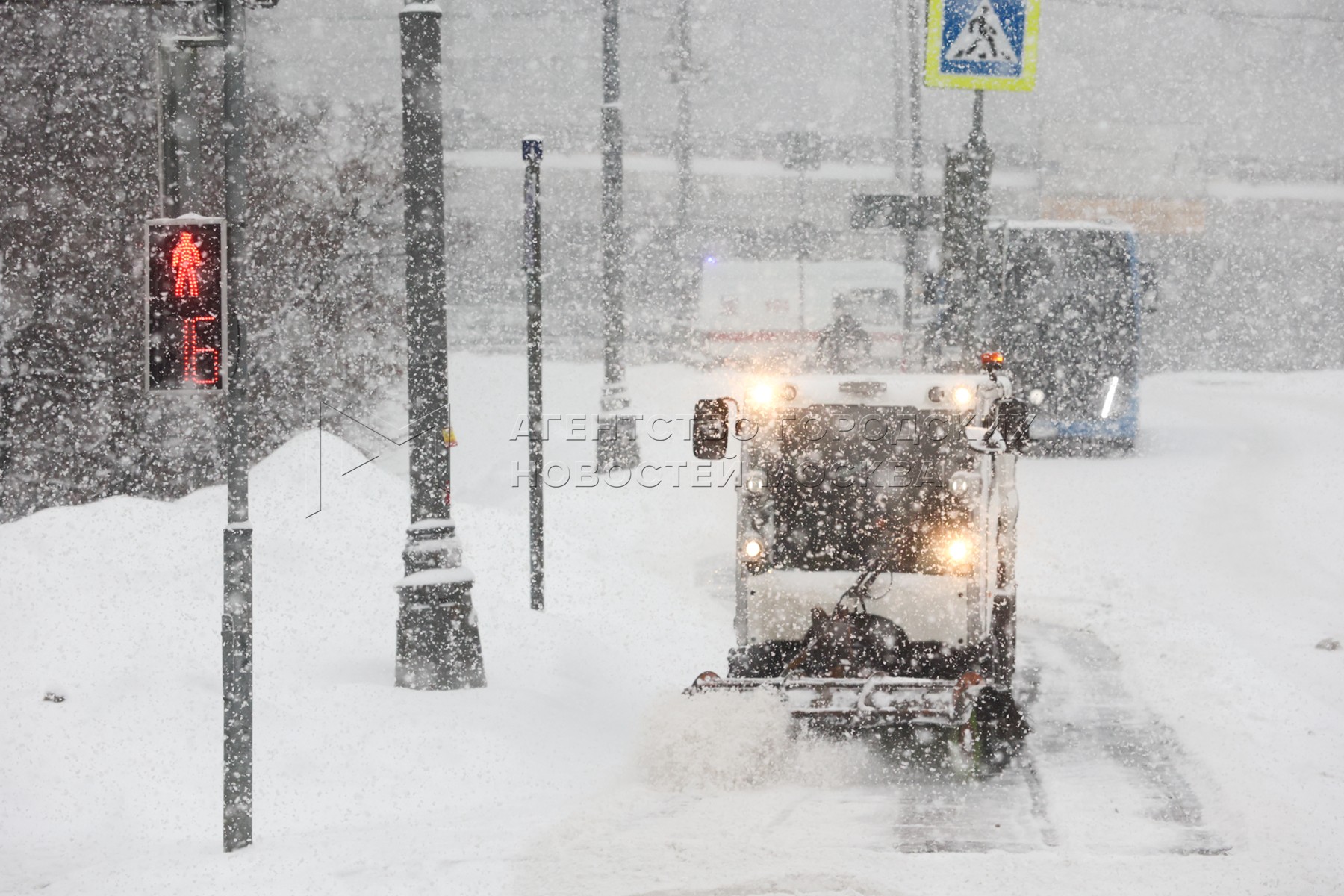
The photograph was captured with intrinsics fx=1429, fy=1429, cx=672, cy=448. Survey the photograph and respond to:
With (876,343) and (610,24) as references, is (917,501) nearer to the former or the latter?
(610,24)

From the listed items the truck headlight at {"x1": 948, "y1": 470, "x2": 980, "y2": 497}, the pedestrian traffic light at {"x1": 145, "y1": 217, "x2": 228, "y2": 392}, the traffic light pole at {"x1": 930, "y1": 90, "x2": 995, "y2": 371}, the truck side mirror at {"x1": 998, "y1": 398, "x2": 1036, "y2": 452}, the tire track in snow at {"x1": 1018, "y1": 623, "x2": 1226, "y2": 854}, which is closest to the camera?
the pedestrian traffic light at {"x1": 145, "y1": 217, "x2": 228, "y2": 392}

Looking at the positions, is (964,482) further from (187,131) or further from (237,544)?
(187,131)

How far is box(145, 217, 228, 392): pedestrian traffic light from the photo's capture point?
18.8 ft

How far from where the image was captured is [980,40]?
13.9m

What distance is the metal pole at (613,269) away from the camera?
1734 cm

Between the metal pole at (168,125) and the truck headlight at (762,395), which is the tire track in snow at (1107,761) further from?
the metal pole at (168,125)

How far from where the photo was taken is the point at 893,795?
7.29 m

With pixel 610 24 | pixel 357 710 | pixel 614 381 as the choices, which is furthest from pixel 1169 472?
pixel 357 710

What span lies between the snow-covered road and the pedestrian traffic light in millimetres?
2038

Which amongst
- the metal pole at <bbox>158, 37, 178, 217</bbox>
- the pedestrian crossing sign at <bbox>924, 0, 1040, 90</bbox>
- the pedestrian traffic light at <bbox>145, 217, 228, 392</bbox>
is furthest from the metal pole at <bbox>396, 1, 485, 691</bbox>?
the pedestrian crossing sign at <bbox>924, 0, 1040, 90</bbox>

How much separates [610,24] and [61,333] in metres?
7.21

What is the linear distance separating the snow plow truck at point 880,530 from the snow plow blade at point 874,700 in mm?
368

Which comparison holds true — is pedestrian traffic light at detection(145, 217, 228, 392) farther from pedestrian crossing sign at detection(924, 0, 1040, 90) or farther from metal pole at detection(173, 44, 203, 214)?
pedestrian crossing sign at detection(924, 0, 1040, 90)

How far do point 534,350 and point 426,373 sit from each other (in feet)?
8.77
